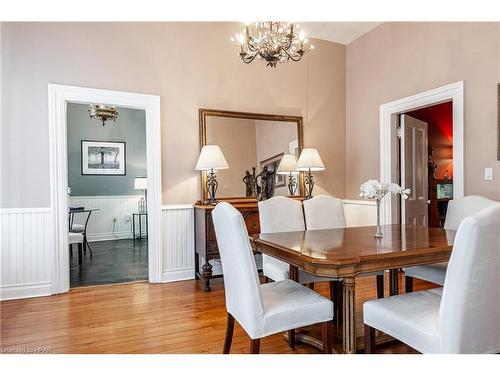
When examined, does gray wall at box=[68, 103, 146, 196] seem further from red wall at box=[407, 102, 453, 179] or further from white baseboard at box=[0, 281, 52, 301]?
red wall at box=[407, 102, 453, 179]

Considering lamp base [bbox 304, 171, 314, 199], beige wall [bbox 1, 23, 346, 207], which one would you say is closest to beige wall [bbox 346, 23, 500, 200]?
beige wall [bbox 1, 23, 346, 207]

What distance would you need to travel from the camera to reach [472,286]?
4.64 feet

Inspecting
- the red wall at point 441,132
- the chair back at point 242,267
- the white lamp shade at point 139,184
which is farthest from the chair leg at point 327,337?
the white lamp shade at point 139,184

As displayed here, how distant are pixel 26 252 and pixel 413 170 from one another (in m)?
4.46

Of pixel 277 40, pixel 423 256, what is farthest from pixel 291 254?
pixel 277 40

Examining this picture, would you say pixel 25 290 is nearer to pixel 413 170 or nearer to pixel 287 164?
pixel 287 164

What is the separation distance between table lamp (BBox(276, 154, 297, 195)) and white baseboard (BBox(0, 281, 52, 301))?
2861mm

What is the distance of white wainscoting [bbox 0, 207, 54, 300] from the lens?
10.6 ft

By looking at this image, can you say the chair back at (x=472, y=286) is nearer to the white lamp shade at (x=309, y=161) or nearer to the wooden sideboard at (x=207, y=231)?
the wooden sideboard at (x=207, y=231)
